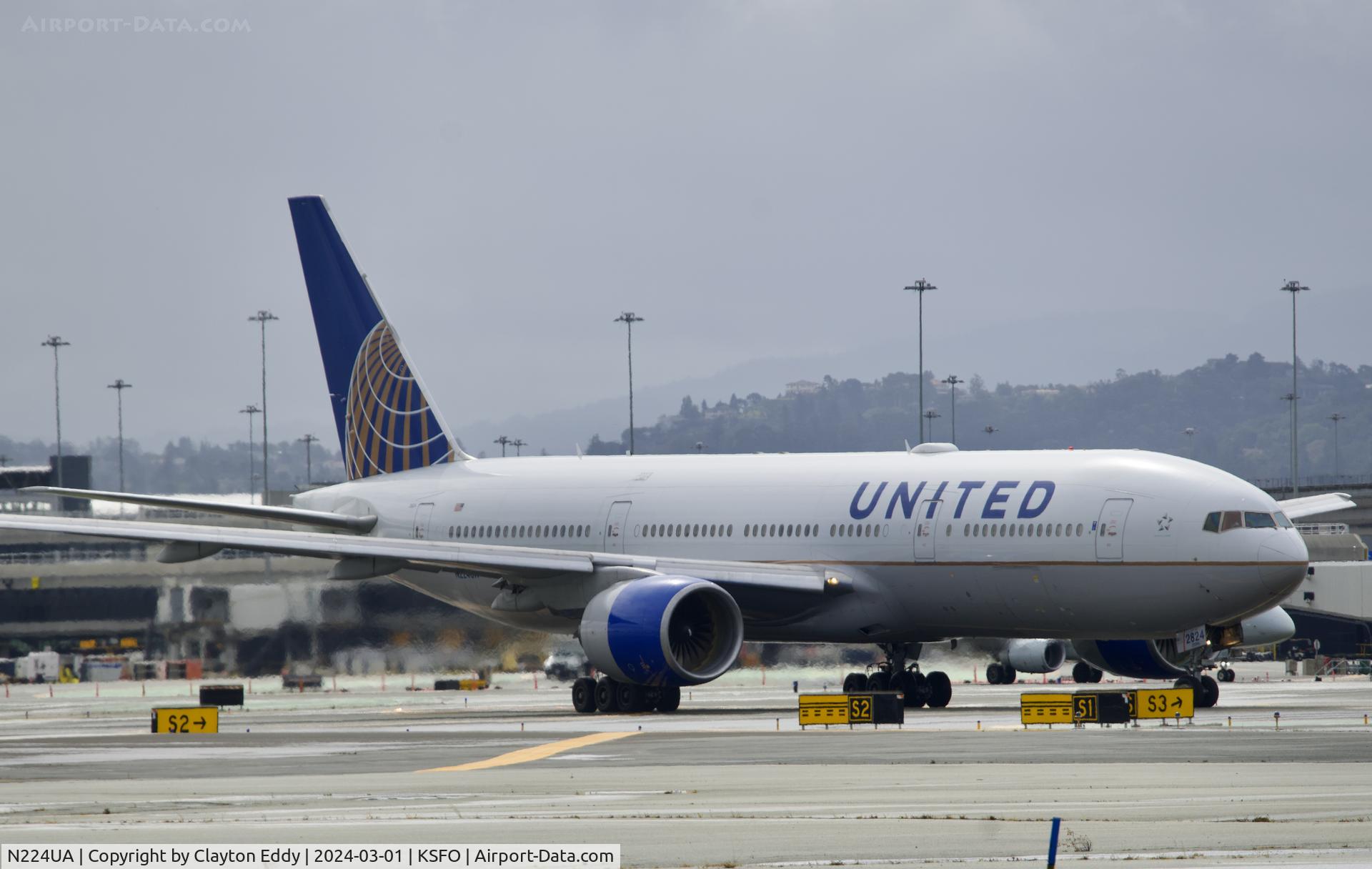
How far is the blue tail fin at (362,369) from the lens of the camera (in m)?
45.5

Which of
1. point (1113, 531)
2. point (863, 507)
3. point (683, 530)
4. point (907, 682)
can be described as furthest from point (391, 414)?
point (1113, 531)

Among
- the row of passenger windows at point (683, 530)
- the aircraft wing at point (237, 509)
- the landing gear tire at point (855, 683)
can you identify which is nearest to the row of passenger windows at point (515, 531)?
the row of passenger windows at point (683, 530)

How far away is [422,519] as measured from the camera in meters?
43.2

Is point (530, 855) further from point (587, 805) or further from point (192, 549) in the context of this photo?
point (192, 549)

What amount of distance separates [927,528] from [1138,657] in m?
5.08

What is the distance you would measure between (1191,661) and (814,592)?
22.3ft

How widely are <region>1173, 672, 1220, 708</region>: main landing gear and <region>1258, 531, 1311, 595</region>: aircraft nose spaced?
2.80 metres

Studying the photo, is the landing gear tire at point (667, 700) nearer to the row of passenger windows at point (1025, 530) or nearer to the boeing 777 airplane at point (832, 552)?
the boeing 777 airplane at point (832, 552)

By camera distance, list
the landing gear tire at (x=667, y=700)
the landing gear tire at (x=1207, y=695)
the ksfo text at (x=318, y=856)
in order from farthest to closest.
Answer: the landing gear tire at (x=667, y=700), the landing gear tire at (x=1207, y=695), the ksfo text at (x=318, y=856)

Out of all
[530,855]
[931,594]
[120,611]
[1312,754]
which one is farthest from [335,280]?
[530,855]

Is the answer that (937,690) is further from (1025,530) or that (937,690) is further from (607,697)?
(607,697)

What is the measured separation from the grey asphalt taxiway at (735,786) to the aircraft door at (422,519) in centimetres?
808

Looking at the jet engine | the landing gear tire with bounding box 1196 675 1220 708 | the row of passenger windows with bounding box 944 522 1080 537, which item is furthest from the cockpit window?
the jet engine

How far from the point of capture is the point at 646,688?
3641 centimetres
